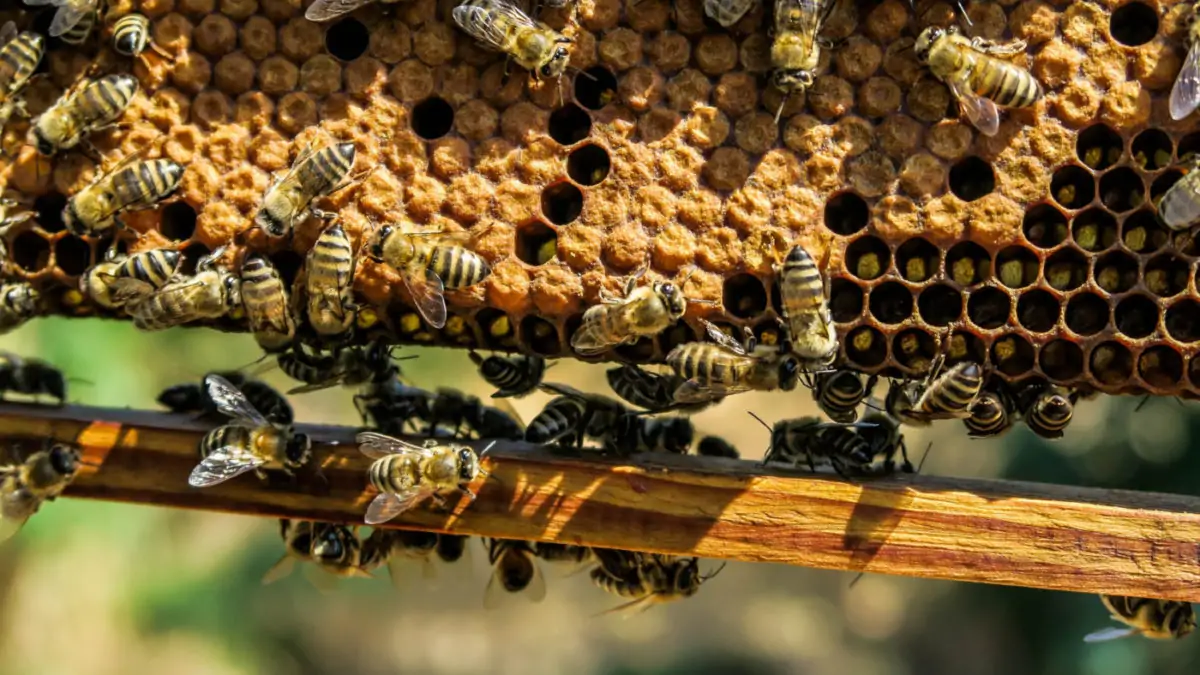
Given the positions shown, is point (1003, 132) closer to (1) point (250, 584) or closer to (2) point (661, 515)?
(2) point (661, 515)

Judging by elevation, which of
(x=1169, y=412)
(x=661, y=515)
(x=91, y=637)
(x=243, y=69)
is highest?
(x=243, y=69)

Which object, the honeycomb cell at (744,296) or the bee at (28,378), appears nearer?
the honeycomb cell at (744,296)

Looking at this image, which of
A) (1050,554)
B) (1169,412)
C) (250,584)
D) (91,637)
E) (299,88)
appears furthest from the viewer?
(250,584)

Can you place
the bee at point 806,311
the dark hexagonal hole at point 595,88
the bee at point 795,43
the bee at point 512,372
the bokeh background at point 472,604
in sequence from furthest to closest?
the bokeh background at point 472,604, the bee at point 512,372, the dark hexagonal hole at point 595,88, the bee at point 795,43, the bee at point 806,311

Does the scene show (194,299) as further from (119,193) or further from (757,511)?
(757,511)

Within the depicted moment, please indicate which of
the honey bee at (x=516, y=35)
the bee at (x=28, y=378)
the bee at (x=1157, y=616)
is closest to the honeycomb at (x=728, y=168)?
the honey bee at (x=516, y=35)

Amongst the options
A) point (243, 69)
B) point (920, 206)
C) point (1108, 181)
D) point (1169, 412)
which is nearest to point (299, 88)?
point (243, 69)

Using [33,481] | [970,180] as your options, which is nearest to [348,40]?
[33,481]

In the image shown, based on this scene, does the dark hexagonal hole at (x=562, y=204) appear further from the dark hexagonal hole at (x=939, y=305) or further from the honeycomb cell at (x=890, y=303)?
the dark hexagonal hole at (x=939, y=305)
